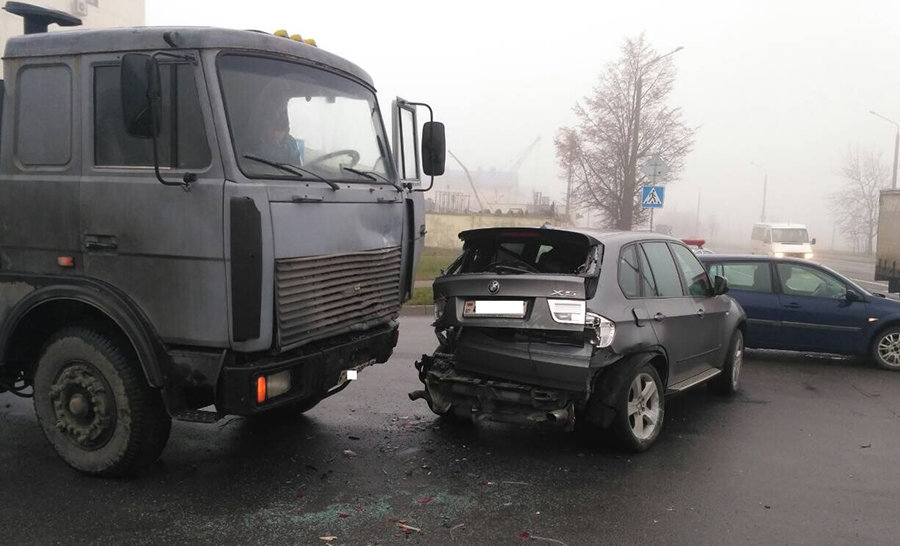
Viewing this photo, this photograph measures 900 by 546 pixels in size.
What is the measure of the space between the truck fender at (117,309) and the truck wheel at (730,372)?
5.23m

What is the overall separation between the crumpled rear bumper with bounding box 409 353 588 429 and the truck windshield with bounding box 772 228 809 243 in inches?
938

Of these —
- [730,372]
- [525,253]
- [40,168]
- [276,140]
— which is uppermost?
[276,140]

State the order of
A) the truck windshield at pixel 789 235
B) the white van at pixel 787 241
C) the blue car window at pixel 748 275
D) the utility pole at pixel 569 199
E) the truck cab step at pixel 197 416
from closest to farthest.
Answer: the truck cab step at pixel 197 416 < the blue car window at pixel 748 275 < the white van at pixel 787 241 < the truck windshield at pixel 789 235 < the utility pole at pixel 569 199

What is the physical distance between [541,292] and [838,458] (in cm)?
258

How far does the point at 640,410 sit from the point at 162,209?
11.9 ft

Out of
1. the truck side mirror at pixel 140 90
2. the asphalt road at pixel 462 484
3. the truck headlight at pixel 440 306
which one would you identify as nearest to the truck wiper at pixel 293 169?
the truck side mirror at pixel 140 90

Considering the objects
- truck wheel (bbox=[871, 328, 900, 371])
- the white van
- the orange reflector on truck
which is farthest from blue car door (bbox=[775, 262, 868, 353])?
the white van

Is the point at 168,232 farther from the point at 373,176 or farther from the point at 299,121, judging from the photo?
the point at 373,176

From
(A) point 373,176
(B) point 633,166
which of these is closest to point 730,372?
(A) point 373,176

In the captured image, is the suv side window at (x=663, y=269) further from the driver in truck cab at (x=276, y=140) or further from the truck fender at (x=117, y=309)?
the truck fender at (x=117, y=309)

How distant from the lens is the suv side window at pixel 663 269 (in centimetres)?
600

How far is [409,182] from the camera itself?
5754 millimetres

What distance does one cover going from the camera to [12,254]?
15.0 feet

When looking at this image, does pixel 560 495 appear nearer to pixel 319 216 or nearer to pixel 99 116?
pixel 319 216
